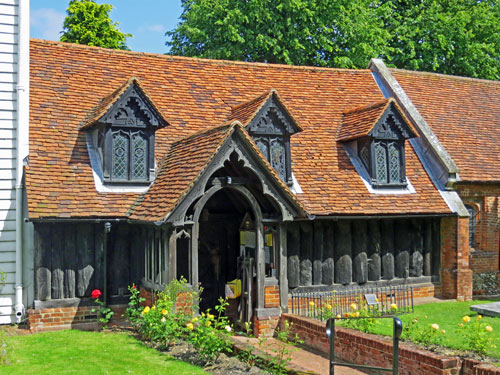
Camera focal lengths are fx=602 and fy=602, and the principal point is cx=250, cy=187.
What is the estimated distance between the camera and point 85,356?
37.9 feet

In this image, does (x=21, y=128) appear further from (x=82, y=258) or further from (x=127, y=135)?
(x=82, y=258)

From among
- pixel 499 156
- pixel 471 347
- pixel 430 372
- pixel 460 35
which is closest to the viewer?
pixel 430 372

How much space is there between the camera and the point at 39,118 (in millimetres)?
16312

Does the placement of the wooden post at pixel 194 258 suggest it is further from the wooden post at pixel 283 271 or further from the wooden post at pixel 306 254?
the wooden post at pixel 306 254

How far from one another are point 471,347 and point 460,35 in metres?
25.7

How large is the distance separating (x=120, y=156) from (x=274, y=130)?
171 inches

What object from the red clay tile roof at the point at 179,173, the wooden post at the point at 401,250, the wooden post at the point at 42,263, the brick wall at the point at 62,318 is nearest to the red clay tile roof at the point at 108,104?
the red clay tile roof at the point at 179,173

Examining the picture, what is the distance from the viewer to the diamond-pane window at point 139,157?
1603cm

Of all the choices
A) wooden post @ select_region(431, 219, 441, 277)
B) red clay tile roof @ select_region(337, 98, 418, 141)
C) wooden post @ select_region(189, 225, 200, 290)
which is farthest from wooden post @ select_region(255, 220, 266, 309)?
wooden post @ select_region(431, 219, 441, 277)

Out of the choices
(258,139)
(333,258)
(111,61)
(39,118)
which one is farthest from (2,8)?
(333,258)

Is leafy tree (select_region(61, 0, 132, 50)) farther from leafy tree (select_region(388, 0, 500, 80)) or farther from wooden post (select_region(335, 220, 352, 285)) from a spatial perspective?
wooden post (select_region(335, 220, 352, 285))

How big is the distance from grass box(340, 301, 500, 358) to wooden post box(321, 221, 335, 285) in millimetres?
2252

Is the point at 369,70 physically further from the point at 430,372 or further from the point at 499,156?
the point at 430,372

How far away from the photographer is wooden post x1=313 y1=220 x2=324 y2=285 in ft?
55.1
